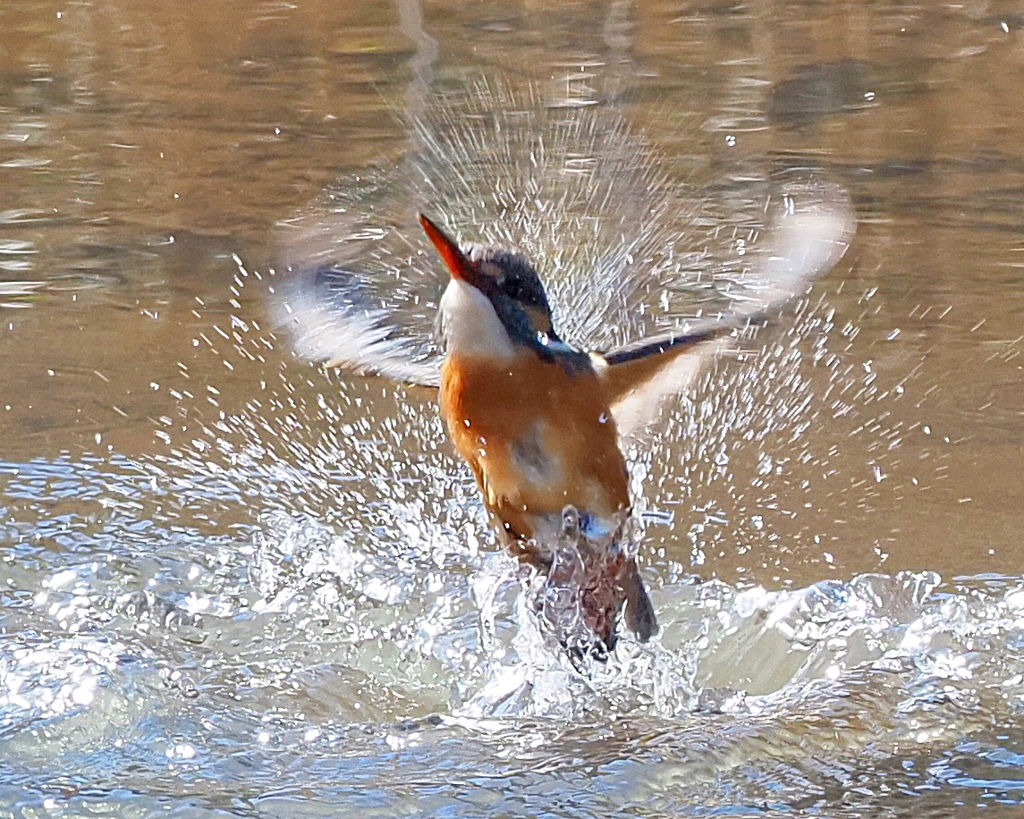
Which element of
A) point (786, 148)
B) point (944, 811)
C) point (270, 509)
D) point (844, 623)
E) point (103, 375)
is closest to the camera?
point (944, 811)

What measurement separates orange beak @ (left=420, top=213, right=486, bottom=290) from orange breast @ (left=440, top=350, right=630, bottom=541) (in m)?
0.13

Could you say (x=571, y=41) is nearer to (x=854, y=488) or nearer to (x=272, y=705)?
(x=854, y=488)

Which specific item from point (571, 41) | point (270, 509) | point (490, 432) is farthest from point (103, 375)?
point (571, 41)

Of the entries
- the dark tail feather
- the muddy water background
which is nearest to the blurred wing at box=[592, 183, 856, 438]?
the muddy water background

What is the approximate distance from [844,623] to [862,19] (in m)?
5.34

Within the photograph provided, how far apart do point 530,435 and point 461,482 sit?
105 centimetres

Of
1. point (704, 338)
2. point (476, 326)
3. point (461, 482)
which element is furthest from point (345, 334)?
point (461, 482)

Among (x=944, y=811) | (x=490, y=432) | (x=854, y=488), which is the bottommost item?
(x=854, y=488)

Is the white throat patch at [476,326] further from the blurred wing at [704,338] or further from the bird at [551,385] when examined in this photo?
the blurred wing at [704,338]

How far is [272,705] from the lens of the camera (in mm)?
2822

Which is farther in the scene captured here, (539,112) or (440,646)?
(539,112)

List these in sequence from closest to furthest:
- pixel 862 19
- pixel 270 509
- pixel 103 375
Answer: pixel 270 509
pixel 103 375
pixel 862 19

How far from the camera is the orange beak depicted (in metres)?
2.48

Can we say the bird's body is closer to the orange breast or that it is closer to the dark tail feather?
the orange breast
